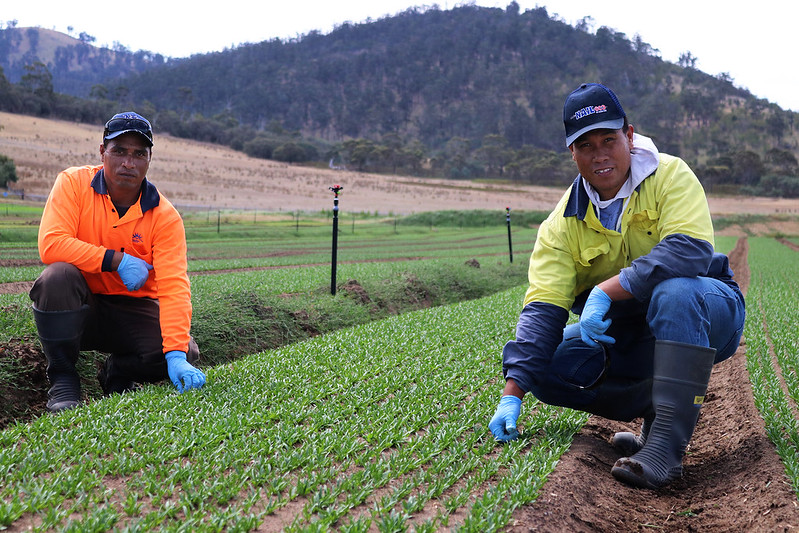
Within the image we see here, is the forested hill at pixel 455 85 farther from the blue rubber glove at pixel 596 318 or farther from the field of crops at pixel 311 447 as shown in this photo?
the blue rubber glove at pixel 596 318

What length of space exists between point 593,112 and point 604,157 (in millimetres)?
263

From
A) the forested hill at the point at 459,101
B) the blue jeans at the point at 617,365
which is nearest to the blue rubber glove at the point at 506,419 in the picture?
the blue jeans at the point at 617,365

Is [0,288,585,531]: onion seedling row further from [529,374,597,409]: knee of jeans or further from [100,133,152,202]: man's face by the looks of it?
[100,133,152,202]: man's face

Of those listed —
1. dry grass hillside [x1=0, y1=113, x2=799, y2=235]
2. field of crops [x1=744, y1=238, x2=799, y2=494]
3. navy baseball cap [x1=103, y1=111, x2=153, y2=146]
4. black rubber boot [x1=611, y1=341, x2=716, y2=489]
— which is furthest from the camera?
dry grass hillside [x1=0, y1=113, x2=799, y2=235]

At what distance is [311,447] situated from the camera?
11.4ft

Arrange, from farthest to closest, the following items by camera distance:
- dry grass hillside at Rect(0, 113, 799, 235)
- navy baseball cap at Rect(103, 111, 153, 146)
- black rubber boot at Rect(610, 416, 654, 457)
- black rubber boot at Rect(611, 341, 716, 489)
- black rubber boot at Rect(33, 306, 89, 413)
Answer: dry grass hillside at Rect(0, 113, 799, 235) → navy baseball cap at Rect(103, 111, 153, 146) → black rubber boot at Rect(33, 306, 89, 413) → black rubber boot at Rect(610, 416, 654, 457) → black rubber boot at Rect(611, 341, 716, 489)

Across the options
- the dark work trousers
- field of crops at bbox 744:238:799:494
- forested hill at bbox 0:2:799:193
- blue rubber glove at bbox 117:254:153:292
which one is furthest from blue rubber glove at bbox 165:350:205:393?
forested hill at bbox 0:2:799:193

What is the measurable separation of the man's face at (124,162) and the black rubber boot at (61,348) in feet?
3.10

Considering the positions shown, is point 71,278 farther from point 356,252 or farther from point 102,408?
point 356,252

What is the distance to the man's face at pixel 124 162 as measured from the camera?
4.79m

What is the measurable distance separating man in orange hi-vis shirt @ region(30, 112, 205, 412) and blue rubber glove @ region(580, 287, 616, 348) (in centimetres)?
273

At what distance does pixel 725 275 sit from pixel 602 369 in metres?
0.91

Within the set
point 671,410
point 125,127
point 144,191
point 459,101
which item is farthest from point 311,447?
point 459,101

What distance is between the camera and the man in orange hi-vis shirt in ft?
15.3
